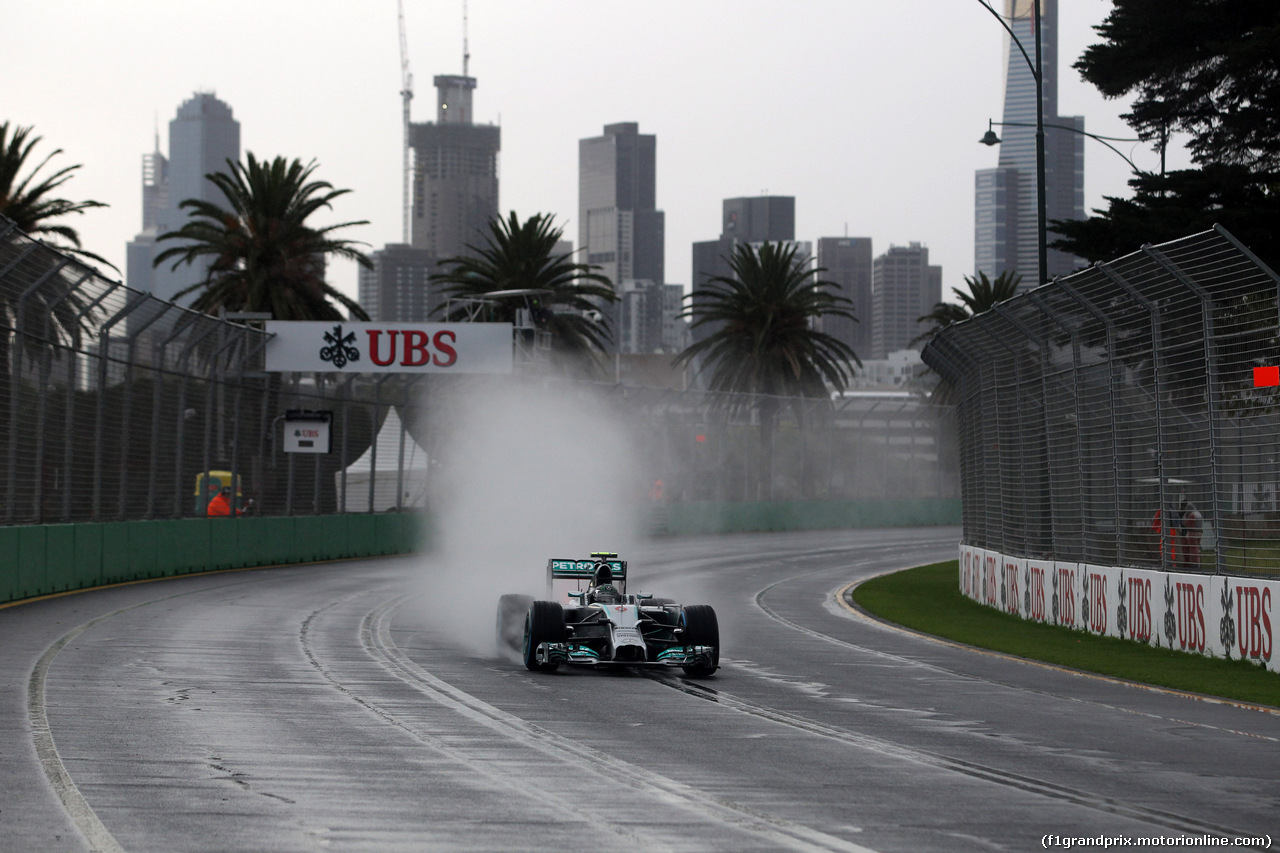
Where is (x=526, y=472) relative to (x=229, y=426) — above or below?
below

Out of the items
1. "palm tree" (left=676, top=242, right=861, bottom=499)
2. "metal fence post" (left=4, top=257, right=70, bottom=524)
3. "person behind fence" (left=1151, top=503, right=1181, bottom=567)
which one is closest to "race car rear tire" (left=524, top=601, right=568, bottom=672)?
"person behind fence" (left=1151, top=503, right=1181, bottom=567)

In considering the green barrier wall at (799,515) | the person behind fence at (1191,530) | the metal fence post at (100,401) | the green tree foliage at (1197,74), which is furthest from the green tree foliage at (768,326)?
the person behind fence at (1191,530)

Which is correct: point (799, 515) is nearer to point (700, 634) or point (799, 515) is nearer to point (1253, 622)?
point (1253, 622)

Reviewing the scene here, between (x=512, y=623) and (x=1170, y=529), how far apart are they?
715 cm

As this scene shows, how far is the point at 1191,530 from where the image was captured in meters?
16.4

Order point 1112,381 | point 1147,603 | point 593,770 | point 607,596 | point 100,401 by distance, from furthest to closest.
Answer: point 100,401 < point 1112,381 < point 1147,603 < point 607,596 < point 593,770

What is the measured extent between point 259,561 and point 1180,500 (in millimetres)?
20693

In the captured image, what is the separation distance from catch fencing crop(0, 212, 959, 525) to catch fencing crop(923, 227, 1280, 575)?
13196mm

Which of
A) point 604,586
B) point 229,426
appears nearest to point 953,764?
point 604,586

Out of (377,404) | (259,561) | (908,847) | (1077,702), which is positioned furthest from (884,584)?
(908,847)

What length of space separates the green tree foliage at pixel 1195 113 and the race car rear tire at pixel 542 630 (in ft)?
56.0

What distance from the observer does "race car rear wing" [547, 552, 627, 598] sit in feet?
51.0

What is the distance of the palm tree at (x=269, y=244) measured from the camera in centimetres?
4375

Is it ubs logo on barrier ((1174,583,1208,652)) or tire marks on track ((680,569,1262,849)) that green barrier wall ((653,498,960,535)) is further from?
tire marks on track ((680,569,1262,849))
